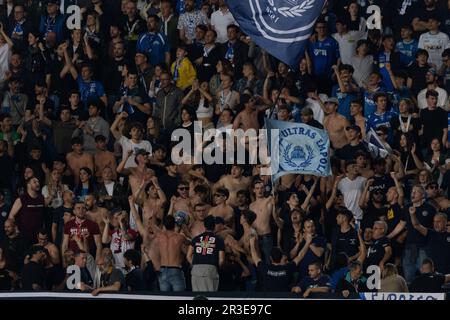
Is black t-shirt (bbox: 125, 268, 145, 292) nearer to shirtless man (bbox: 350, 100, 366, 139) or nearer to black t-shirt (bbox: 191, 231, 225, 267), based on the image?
black t-shirt (bbox: 191, 231, 225, 267)

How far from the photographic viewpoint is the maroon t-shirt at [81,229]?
24984 mm

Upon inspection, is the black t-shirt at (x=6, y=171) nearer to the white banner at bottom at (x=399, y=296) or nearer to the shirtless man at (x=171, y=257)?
the shirtless man at (x=171, y=257)

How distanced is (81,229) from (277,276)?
106 inches

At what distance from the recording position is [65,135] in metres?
26.5

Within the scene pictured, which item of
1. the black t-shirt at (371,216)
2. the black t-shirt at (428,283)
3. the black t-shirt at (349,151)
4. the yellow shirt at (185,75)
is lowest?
the black t-shirt at (428,283)

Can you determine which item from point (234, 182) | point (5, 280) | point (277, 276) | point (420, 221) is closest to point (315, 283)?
point (277, 276)

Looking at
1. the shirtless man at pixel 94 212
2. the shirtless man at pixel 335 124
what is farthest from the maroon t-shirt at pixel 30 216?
the shirtless man at pixel 335 124

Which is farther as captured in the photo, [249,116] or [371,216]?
[249,116]

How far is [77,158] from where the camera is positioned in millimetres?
26141

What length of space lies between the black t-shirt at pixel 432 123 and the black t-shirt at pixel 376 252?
187cm

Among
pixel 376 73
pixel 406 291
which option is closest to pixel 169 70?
pixel 376 73

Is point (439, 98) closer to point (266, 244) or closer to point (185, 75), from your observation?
point (266, 244)

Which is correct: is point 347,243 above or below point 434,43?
below
